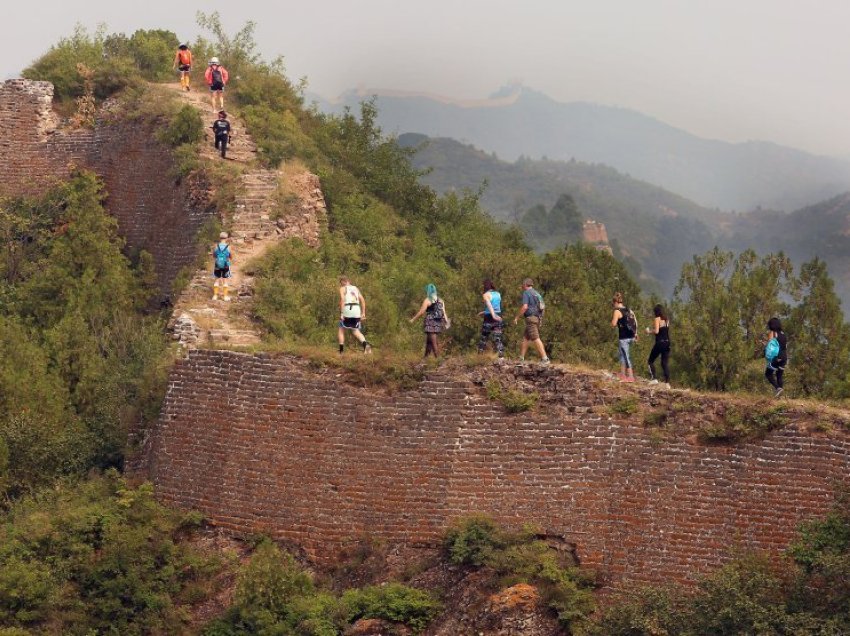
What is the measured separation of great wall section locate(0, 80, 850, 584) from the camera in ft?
49.2

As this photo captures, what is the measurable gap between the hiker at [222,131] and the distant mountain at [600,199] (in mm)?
95797

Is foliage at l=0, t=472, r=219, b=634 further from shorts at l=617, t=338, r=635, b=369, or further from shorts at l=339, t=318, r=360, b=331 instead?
shorts at l=617, t=338, r=635, b=369

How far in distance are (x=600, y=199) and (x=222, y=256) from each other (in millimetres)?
137487

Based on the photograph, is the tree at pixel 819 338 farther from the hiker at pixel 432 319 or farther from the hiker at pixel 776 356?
the hiker at pixel 432 319

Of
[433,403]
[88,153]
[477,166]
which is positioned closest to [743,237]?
[477,166]

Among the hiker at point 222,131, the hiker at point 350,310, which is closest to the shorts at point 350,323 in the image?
the hiker at point 350,310

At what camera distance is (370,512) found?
55.7ft

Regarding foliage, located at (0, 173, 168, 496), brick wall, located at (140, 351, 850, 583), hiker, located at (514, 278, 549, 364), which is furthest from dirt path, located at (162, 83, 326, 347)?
hiker, located at (514, 278, 549, 364)

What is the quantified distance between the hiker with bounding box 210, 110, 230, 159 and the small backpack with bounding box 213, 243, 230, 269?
5.70m

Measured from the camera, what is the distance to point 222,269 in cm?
2234

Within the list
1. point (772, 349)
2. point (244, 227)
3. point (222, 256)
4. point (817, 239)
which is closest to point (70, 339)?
point (244, 227)

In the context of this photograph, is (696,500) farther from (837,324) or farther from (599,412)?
(837,324)

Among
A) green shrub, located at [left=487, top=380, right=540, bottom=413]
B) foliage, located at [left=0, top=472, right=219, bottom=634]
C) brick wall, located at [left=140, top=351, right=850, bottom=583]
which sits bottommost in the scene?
foliage, located at [left=0, top=472, right=219, bottom=634]

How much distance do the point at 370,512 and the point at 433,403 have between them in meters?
1.57
